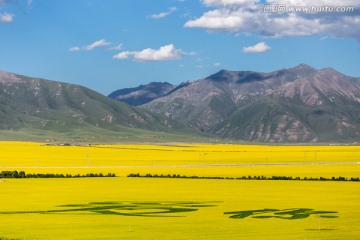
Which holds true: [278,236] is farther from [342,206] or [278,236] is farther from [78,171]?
[78,171]

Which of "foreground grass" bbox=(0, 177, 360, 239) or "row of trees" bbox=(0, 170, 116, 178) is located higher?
"row of trees" bbox=(0, 170, 116, 178)

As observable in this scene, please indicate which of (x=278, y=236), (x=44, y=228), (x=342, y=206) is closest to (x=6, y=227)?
(x=44, y=228)

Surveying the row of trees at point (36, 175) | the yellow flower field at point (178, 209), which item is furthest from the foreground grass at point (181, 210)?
the row of trees at point (36, 175)

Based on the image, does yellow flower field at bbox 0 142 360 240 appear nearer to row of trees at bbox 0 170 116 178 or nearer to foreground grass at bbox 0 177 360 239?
foreground grass at bbox 0 177 360 239

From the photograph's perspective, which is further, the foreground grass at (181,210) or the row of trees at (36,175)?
the row of trees at (36,175)

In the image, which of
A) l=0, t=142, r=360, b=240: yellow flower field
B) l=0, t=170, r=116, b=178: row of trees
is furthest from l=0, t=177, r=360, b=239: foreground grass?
l=0, t=170, r=116, b=178: row of trees

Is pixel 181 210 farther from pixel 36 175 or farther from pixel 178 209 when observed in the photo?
pixel 36 175

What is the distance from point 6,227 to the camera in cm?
4400

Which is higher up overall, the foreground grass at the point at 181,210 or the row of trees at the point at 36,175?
the row of trees at the point at 36,175

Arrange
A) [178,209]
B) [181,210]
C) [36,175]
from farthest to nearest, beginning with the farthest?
1. [36,175]
2. [178,209]
3. [181,210]

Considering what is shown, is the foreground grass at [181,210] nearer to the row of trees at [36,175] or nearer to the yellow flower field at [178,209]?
the yellow flower field at [178,209]

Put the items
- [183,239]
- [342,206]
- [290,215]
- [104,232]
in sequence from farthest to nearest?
[342,206] → [290,215] → [104,232] → [183,239]

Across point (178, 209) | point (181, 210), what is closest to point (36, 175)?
point (178, 209)

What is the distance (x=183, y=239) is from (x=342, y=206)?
829 inches
